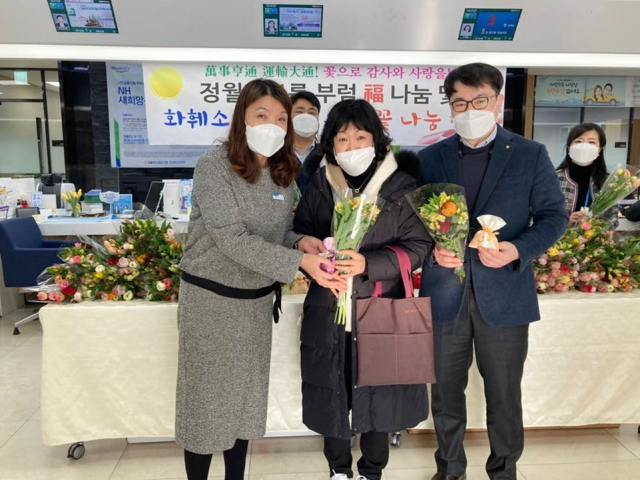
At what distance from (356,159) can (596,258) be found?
5.28 ft

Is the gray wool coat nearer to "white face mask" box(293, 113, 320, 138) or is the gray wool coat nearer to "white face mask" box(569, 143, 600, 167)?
"white face mask" box(293, 113, 320, 138)

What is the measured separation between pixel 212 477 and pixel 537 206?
1827mm

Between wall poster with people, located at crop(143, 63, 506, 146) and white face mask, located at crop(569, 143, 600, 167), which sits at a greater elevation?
wall poster with people, located at crop(143, 63, 506, 146)

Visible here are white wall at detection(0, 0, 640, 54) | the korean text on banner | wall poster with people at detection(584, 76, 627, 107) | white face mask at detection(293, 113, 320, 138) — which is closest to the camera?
white face mask at detection(293, 113, 320, 138)

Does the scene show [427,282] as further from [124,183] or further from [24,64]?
[24,64]

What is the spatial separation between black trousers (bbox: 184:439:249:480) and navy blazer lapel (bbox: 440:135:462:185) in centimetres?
126

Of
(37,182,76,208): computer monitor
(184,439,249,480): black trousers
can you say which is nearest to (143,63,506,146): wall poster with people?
(37,182,76,208): computer monitor

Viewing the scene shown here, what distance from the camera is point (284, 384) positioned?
2.34 m

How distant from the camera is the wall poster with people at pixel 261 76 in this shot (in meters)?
4.25

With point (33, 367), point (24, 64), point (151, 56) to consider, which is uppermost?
point (24, 64)

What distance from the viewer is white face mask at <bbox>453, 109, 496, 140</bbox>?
1.73 metres

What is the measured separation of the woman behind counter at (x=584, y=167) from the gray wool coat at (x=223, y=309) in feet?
7.04

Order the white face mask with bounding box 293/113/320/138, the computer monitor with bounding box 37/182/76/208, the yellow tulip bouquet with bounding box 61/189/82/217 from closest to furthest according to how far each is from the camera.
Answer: the white face mask with bounding box 293/113/320/138 < the yellow tulip bouquet with bounding box 61/189/82/217 < the computer monitor with bounding box 37/182/76/208

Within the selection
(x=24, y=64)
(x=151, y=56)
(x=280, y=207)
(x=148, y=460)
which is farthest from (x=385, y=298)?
(x=24, y=64)
